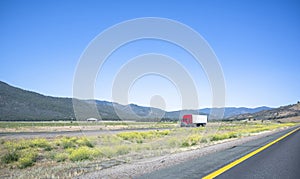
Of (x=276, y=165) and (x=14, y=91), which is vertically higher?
(x=14, y=91)

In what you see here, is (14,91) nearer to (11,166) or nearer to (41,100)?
(41,100)

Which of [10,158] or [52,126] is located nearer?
[10,158]

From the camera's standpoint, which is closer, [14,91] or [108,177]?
[108,177]

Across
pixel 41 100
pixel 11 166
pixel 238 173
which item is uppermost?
pixel 41 100

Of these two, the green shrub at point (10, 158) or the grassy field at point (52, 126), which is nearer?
the green shrub at point (10, 158)

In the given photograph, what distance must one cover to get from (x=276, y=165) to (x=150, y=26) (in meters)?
38.4

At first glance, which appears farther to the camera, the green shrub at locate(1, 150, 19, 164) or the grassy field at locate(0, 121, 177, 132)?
the grassy field at locate(0, 121, 177, 132)

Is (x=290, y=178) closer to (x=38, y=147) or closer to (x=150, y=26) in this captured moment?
(x=38, y=147)

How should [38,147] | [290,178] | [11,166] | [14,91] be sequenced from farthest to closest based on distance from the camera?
[14,91], [38,147], [11,166], [290,178]

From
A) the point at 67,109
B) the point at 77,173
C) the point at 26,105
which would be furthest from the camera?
the point at 67,109

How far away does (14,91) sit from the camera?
160125mm

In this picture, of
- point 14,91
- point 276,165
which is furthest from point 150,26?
point 14,91

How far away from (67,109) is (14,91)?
31721 mm

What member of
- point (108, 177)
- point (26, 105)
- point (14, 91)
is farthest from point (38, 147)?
point (14, 91)
